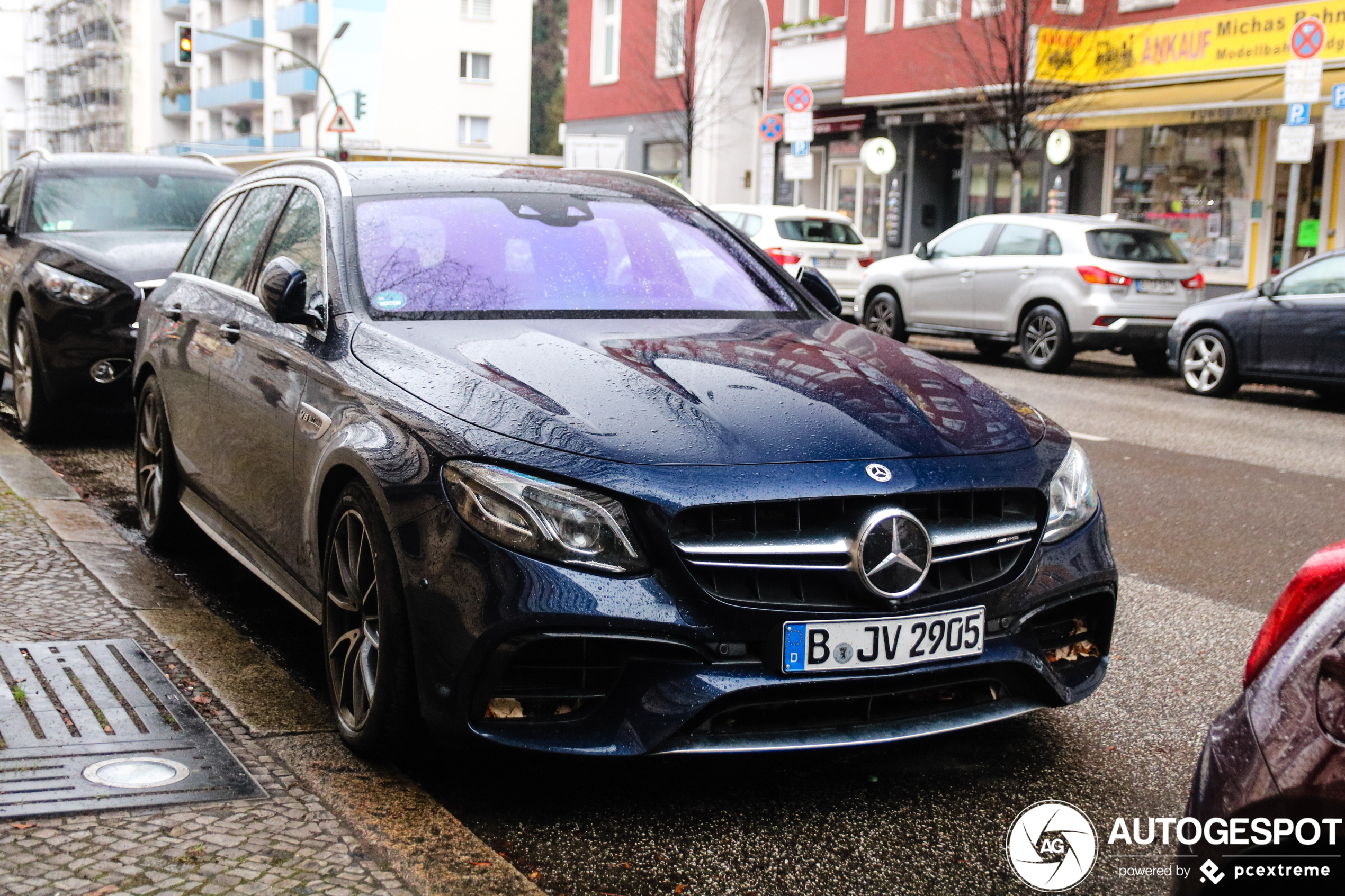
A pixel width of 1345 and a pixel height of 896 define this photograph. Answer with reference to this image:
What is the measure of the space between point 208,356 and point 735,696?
2.82 m

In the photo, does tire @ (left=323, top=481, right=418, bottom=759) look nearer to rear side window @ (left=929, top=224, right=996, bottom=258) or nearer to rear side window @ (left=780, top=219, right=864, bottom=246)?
rear side window @ (left=929, top=224, right=996, bottom=258)

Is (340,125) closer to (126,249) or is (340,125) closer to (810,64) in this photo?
(810,64)

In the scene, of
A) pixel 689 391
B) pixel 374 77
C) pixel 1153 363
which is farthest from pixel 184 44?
pixel 689 391

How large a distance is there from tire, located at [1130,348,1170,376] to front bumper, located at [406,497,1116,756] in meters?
14.1

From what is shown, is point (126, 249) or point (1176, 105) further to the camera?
point (1176, 105)

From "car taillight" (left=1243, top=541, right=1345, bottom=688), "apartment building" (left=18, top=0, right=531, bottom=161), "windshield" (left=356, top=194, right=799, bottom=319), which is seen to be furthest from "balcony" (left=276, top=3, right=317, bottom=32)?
"car taillight" (left=1243, top=541, right=1345, bottom=688)

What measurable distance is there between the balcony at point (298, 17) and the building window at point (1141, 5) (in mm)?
44880

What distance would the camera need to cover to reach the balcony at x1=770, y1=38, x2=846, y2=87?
1213 inches

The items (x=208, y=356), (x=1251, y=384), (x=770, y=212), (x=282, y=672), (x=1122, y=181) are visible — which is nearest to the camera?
(x=282, y=672)

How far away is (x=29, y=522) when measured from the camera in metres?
6.35

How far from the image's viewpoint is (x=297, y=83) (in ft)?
205

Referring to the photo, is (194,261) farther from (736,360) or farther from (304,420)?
(736,360)

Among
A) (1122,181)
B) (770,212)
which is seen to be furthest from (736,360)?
(1122,181)

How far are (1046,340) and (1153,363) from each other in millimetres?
1484
